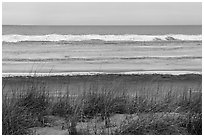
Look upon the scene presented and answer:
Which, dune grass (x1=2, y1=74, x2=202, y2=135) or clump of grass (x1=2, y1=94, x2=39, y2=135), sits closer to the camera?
clump of grass (x1=2, y1=94, x2=39, y2=135)

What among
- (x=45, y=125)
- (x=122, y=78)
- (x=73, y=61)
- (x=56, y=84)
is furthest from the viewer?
(x=73, y=61)

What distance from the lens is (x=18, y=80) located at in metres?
10.5

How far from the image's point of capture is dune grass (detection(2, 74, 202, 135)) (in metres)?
5.02

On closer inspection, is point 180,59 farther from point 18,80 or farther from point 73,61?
point 18,80

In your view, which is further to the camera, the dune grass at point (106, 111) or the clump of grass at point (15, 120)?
the dune grass at point (106, 111)

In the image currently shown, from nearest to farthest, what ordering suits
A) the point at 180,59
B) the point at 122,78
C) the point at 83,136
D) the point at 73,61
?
the point at 83,136, the point at 122,78, the point at 73,61, the point at 180,59

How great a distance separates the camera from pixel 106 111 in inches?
228

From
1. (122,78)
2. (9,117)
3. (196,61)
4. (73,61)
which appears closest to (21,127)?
(9,117)

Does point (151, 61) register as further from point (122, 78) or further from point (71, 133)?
point (71, 133)

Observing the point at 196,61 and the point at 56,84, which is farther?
the point at 196,61

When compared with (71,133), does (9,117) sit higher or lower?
higher

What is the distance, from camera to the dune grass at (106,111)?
5.02 m

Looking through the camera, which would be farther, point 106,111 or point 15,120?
point 106,111

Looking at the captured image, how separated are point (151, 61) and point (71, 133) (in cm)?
1276
